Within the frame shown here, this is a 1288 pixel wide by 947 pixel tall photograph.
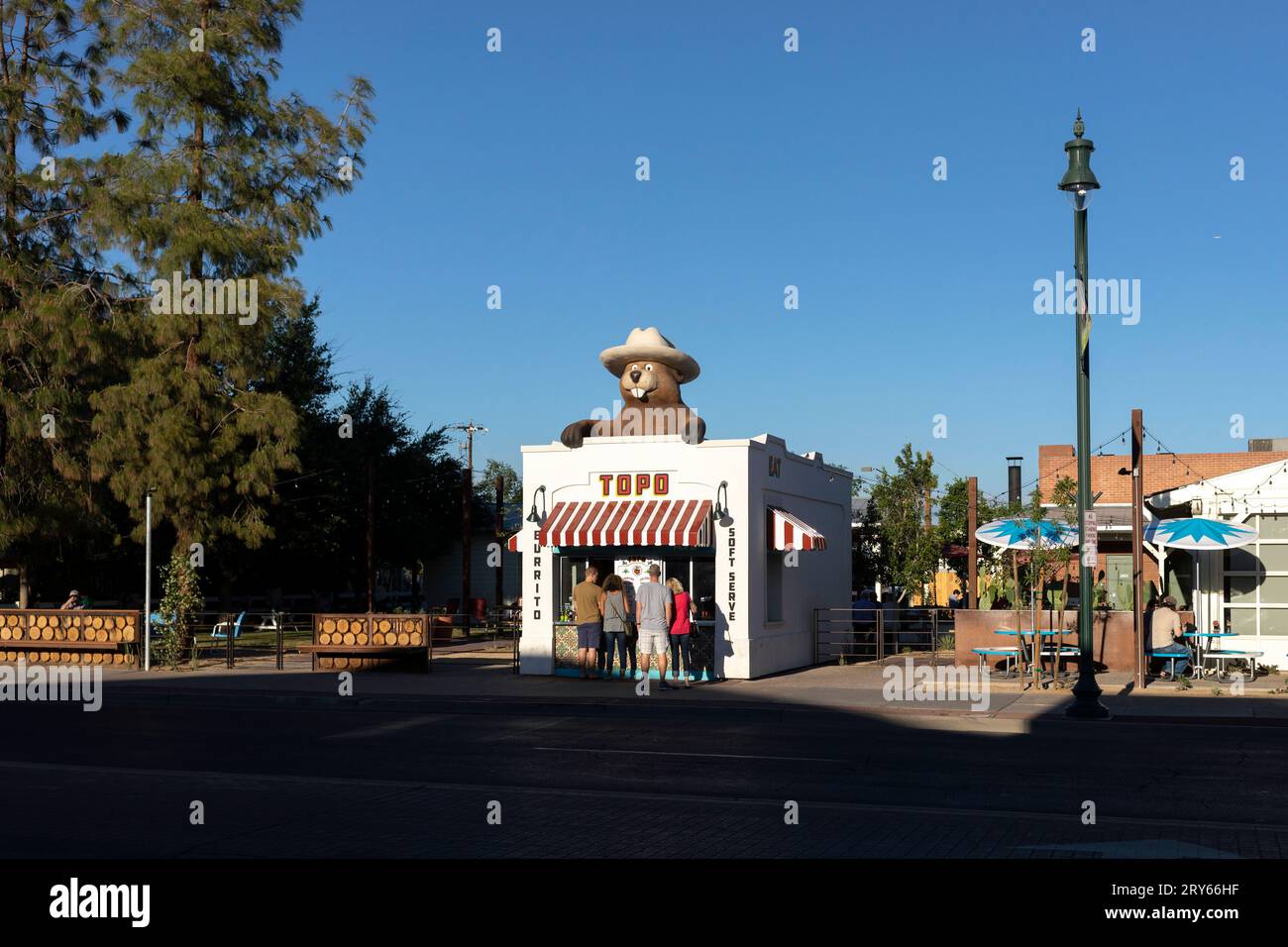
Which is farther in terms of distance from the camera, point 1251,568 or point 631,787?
point 1251,568

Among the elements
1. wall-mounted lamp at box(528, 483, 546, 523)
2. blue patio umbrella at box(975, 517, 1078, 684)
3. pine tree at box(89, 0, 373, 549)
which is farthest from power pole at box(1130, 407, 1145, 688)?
pine tree at box(89, 0, 373, 549)

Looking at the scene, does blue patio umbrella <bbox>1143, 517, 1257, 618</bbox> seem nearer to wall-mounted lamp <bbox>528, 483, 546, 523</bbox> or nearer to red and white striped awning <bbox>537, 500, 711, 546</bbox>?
red and white striped awning <bbox>537, 500, 711, 546</bbox>

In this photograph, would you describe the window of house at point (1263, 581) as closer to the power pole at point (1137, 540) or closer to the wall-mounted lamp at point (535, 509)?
the power pole at point (1137, 540)

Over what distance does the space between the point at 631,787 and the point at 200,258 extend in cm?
2086

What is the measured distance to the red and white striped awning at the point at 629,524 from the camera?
2189 centimetres

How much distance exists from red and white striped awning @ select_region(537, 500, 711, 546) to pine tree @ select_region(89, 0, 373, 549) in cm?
895

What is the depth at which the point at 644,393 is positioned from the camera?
2420cm

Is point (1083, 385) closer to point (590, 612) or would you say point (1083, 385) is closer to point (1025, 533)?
point (1025, 533)

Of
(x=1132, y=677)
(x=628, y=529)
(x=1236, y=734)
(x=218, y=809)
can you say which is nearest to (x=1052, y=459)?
(x=1132, y=677)

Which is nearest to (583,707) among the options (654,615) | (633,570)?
(654,615)

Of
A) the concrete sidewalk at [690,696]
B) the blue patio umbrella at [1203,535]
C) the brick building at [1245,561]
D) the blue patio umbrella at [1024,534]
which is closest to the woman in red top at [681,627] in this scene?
the concrete sidewalk at [690,696]

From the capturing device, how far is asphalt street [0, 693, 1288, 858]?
8672 millimetres
